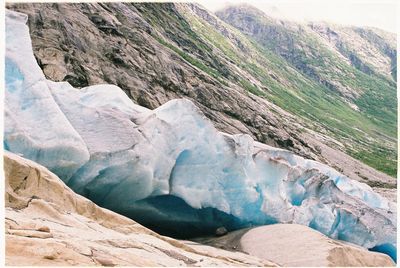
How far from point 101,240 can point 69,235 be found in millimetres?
650

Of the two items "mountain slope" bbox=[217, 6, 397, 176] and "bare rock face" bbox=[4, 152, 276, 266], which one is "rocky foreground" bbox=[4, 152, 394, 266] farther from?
"mountain slope" bbox=[217, 6, 397, 176]

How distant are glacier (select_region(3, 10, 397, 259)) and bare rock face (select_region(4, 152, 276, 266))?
1.82 meters

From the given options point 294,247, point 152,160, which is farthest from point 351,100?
point 152,160

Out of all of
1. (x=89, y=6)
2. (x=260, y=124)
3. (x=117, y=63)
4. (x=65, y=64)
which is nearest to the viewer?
(x=65, y=64)

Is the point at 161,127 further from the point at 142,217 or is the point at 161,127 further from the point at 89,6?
the point at 89,6

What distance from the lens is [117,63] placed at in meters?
37.8

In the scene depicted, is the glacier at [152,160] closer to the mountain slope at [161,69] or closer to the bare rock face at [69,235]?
the bare rock face at [69,235]

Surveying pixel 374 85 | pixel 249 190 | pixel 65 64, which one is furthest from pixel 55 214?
pixel 374 85

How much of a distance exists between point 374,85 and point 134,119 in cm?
17676

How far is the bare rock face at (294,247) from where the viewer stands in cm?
1349

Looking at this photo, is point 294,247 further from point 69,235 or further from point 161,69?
point 161,69

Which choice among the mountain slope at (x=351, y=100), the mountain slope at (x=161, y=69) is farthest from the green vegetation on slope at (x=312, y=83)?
the mountain slope at (x=161, y=69)

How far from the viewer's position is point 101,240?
31.7ft

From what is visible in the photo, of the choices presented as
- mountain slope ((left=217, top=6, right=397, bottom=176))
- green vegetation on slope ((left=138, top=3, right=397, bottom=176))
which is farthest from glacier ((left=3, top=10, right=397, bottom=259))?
mountain slope ((left=217, top=6, right=397, bottom=176))
